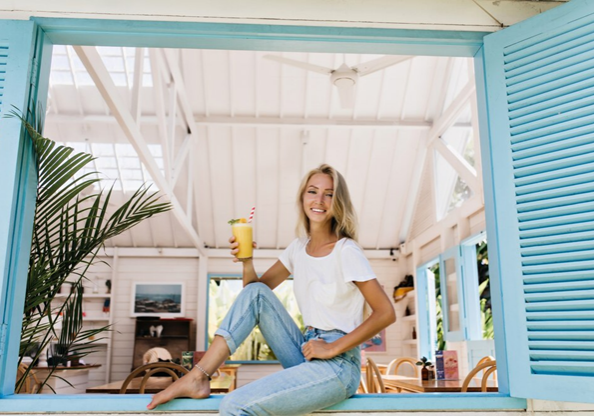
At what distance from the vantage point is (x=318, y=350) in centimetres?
233

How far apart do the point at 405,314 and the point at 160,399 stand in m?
8.75

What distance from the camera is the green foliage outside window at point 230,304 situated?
Answer: 10297 mm

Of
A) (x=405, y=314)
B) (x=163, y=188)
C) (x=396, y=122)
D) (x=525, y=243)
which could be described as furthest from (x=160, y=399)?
(x=405, y=314)

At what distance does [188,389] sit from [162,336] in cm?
804

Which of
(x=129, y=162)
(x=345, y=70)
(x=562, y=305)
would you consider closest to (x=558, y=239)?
(x=562, y=305)

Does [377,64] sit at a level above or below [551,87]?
above

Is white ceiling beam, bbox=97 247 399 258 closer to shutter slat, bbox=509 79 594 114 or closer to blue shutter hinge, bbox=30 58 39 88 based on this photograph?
blue shutter hinge, bbox=30 58 39 88

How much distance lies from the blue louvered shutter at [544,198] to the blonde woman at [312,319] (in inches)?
21.7

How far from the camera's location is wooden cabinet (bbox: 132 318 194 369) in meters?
9.95

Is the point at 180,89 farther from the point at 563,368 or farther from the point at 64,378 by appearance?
the point at 563,368

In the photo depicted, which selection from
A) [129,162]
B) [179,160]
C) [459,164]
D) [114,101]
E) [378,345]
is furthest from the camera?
[378,345]

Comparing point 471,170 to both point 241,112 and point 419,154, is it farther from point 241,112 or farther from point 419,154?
point 241,112

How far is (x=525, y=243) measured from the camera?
2438 millimetres

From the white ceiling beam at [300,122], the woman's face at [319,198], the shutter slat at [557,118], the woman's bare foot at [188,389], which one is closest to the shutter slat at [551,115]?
the shutter slat at [557,118]
